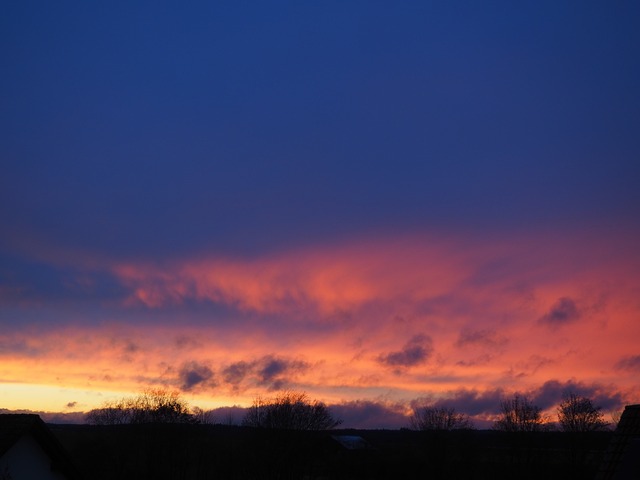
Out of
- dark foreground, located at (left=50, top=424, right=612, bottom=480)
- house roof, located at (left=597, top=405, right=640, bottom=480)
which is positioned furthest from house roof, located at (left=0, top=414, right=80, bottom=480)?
dark foreground, located at (left=50, top=424, right=612, bottom=480)

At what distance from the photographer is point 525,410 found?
106 m

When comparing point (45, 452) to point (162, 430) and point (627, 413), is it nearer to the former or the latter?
point (627, 413)

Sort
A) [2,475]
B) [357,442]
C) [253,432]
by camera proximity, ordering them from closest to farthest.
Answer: [2,475], [253,432], [357,442]

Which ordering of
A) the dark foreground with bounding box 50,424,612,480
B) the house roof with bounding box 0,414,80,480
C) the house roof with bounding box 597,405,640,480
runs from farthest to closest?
the dark foreground with bounding box 50,424,612,480 < the house roof with bounding box 0,414,80,480 < the house roof with bounding box 597,405,640,480

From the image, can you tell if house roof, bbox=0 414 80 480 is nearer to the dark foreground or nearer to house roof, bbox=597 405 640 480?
house roof, bbox=597 405 640 480

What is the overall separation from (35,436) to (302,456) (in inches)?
2103

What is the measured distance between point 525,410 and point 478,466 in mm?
19468

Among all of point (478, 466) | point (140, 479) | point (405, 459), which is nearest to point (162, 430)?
point (140, 479)

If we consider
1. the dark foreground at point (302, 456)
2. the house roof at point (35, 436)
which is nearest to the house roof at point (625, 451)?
the house roof at point (35, 436)

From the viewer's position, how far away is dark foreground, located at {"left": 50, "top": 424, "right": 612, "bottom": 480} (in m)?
73.2

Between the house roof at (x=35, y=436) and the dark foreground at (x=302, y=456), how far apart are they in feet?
153

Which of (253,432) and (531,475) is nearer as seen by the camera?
(253,432)

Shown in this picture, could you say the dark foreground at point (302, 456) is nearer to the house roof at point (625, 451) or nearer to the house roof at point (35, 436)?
the house roof at point (35, 436)

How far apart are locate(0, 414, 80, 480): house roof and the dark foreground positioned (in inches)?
1832
